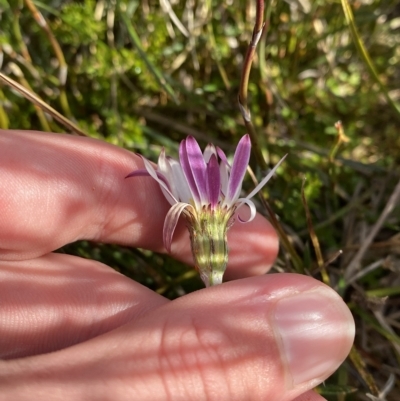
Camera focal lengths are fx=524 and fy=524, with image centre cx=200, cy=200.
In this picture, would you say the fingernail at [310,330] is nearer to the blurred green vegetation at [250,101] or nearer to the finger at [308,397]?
the finger at [308,397]

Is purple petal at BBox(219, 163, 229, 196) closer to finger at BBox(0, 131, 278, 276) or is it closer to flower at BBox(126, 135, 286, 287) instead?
flower at BBox(126, 135, 286, 287)

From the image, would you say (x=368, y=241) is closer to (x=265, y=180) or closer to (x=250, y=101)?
(x=265, y=180)

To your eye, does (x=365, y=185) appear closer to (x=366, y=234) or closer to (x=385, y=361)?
(x=366, y=234)

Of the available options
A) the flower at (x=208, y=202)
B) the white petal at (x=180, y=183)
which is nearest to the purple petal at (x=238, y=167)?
the flower at (x=208, y=202)

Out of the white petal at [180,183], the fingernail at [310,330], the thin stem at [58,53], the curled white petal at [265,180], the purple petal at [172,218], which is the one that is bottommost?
the fingernail at [310,330]

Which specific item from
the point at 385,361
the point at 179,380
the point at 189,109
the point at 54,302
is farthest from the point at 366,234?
the point at 54,302

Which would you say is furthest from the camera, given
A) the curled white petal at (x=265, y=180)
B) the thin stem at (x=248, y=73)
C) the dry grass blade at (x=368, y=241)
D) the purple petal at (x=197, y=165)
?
the dry grass blade at (x=368, y=241)

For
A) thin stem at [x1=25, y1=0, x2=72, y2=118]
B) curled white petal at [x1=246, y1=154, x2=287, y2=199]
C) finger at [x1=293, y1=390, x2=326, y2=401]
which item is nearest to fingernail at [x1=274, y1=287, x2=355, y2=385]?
finger at [x1=293, y1=390, x2=326, y2=401]
